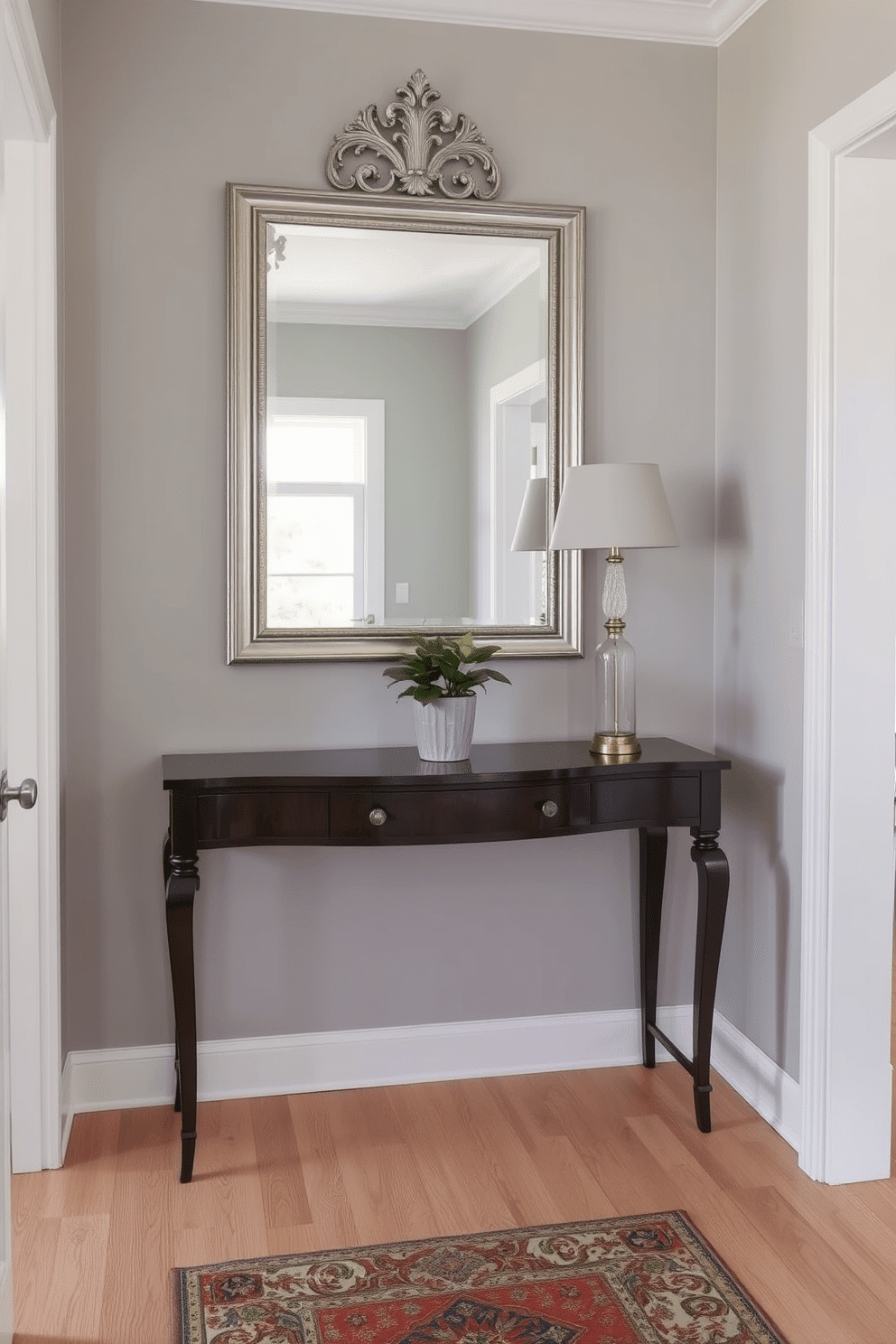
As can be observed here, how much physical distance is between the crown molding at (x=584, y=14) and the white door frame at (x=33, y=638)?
0.79 metres

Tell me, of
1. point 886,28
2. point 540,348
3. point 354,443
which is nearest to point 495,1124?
point 354,443

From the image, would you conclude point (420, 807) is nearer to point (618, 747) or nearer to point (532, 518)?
point (618, 747)

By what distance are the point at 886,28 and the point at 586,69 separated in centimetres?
95

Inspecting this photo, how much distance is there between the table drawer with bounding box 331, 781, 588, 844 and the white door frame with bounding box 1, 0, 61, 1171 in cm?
66

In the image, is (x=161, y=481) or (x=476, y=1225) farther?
(x=161, y=481)

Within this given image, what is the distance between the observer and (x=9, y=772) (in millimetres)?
2602

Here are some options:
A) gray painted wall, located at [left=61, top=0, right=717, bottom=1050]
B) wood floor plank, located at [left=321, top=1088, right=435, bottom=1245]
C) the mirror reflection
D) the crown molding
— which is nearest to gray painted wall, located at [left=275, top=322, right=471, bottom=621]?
the mirror reflection

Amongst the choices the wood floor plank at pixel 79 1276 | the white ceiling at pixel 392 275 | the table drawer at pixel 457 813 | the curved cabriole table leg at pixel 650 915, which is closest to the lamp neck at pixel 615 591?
the table drawer at pixel 457 813

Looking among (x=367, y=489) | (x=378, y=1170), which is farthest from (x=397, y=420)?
(x=378, y=1170)

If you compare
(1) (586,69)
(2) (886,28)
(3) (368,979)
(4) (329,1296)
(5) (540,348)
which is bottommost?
(4) (329,1296)

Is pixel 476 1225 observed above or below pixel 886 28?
below

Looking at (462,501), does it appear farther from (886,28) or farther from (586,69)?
(886,28)

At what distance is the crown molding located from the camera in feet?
9.53

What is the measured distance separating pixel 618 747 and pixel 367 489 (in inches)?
34.8
